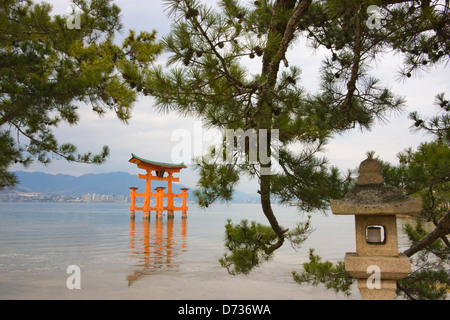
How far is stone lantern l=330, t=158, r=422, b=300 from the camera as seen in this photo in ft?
6.40

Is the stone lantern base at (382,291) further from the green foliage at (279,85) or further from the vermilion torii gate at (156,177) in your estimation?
the vermilion torii gate at (156,177)

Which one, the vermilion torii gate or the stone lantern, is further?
the vermilion torii gate

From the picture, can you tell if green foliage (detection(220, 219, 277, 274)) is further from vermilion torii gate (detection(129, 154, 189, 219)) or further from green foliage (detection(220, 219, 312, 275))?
vermilion torii gate (detection(129, 154, 189, 219))

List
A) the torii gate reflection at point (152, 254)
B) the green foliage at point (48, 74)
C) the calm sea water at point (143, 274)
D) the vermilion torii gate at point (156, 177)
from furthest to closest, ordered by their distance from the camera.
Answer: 1. the vermilion torii gate at point (156, 177)
2. the torii gate reflection at point (152, 254)
3. the calm sea water at point (143, 274)
4. the green foliage at point (48, 74)

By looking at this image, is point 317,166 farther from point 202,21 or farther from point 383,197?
point 202,21

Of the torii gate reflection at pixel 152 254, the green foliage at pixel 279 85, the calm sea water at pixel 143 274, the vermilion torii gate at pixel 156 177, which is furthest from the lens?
the vermilion torii gate at pixel 156 177

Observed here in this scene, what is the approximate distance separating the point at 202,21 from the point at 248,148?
74cm

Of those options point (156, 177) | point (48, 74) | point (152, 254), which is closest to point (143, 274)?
point (152, 254)

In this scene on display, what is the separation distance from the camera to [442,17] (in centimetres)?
175

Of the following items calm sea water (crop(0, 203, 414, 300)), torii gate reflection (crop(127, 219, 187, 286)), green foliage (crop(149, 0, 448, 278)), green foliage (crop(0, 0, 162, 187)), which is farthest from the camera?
torii gate reflection (crop(127, 219, 187, 286))

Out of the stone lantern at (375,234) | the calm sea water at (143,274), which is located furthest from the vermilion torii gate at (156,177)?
the stone lantern at (375,234)

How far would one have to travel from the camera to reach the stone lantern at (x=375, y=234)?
1.95 metres

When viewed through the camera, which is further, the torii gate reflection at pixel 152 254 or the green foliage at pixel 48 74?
the torii gate reflection at pixel 152 254

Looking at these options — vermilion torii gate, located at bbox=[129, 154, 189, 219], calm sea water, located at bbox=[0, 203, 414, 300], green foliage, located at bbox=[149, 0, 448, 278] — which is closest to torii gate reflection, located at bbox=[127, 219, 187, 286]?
calm sea water, located at bbox=[0, 203, 414, 300]
